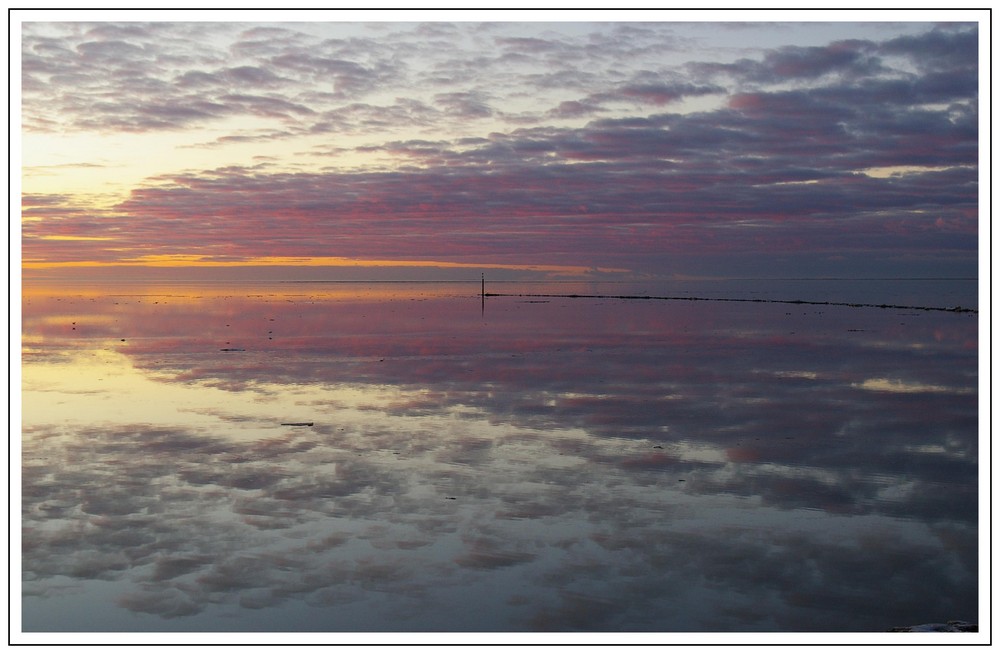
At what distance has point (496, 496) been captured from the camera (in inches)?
384

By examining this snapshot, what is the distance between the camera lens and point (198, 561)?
8.04 metres

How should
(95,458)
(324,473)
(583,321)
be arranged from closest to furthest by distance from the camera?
(324,473)
(95,458)
(583,321)

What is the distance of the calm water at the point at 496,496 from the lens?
7.27 metres

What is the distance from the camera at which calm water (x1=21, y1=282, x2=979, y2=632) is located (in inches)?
286

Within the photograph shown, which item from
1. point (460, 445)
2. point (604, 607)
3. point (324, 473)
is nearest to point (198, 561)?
point (324, 473)

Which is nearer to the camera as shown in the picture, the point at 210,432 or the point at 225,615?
the point at 225,615

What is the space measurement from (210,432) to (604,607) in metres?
7.45
